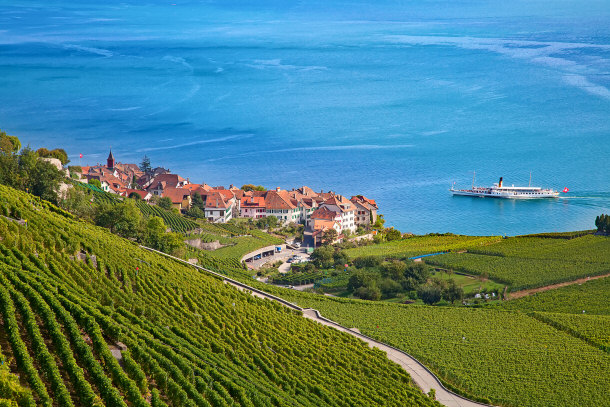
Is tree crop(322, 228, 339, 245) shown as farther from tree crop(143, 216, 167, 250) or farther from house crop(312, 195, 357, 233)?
tree crop(143, 216, 167, 250)

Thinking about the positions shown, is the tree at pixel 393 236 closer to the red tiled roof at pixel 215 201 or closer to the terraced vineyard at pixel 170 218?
the red tiled roof at pixel 215 201

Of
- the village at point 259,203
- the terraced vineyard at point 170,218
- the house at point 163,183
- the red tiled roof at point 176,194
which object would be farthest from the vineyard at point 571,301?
the house at point 163,183

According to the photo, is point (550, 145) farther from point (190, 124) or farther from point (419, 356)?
Result: point (419, 356)

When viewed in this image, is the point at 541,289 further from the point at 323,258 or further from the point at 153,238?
the point at 153,238

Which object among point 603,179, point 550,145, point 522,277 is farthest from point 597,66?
point 522,277

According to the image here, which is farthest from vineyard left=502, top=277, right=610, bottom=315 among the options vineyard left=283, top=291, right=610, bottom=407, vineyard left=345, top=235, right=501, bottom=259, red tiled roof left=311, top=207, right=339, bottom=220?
red tiled roof left=311, top=207, right=339, bottom=220
